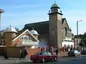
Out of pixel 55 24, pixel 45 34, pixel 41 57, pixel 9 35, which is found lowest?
pixel 41 57

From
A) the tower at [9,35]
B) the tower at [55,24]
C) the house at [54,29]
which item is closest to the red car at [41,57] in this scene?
the tower at [9,35]

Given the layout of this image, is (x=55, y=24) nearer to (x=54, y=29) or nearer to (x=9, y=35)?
(x=54, y=29)

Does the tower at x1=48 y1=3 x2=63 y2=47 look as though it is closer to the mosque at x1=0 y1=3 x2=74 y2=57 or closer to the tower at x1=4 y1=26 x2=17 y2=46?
the mosque at x1=0 y1=3 x2=74 y2=57

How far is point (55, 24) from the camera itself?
283ft

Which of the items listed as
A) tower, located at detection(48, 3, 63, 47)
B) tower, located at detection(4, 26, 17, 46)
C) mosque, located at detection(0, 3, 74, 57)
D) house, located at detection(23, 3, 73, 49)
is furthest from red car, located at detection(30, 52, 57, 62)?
tower, located at detection(48, 3, 63, 47)

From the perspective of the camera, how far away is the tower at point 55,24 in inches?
3337

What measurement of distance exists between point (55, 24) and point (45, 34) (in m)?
7.54

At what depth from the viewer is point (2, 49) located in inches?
2256

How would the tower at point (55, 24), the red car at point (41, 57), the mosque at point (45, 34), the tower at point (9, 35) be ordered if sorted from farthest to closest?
1. the tower at point (55, 24)
2. the mosque at point (45, 34)
3. the tower at point (9, 35)
4. the red car at point (41, 57)

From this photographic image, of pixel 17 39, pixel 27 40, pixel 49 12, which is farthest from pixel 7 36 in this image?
pixel 49 12

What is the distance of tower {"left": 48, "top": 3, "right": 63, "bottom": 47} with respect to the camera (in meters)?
84.8

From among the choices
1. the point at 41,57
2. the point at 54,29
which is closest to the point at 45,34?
the point at 54,29

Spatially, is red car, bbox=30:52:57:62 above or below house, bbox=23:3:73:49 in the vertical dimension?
below

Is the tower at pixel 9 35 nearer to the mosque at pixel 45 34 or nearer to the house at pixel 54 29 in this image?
the mosque at pixel 45 34
